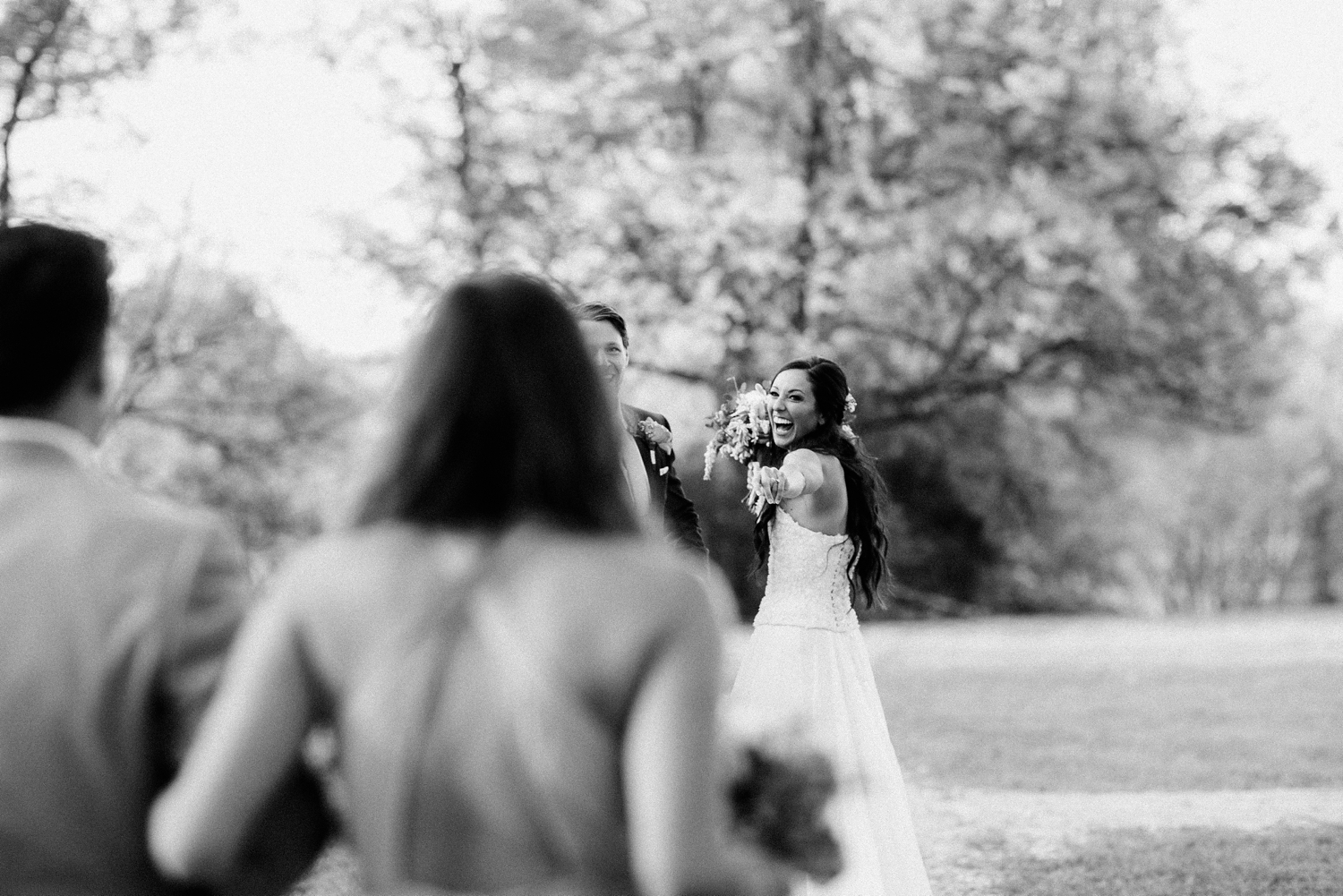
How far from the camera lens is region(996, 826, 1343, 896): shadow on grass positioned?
6898mm

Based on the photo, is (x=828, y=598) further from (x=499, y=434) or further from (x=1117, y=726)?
(x=1117, y=726)

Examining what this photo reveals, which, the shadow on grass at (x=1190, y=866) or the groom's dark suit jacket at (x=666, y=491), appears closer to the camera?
the groom's dark suit jacket at (x=666, y=491)

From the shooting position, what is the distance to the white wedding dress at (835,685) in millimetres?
5500

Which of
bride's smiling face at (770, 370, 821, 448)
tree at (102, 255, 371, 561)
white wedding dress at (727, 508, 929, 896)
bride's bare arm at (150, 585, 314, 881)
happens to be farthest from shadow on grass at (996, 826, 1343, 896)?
tree at (102, 255, 371, 561)

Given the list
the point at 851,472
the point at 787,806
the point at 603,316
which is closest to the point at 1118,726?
the point at 851,472

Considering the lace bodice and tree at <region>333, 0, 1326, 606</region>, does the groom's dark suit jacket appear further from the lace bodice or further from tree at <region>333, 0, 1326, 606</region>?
tree at <region>333, 0, 1326, 606</region>

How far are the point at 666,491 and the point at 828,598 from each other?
35.2 inches

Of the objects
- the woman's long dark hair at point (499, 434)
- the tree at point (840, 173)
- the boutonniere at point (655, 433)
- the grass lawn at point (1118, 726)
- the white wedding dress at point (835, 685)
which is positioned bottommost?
the grass lawn at point (1118, 726)

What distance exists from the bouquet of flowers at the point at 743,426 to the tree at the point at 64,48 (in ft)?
33.4

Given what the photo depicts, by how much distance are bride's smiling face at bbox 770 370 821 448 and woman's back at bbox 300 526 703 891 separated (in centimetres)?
426

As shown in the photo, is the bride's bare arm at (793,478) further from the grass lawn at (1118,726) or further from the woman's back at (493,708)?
the grass lawn at (1118,726)

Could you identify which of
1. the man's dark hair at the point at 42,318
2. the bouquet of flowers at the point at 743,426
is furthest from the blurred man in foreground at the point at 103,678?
the bouquet of flowers at the point at 743,426

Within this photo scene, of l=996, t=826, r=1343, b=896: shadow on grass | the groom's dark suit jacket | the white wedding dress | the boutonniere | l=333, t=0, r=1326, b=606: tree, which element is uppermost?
l=333, t=0, r=1326, b=606: tree

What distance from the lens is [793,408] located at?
19.6 ft
